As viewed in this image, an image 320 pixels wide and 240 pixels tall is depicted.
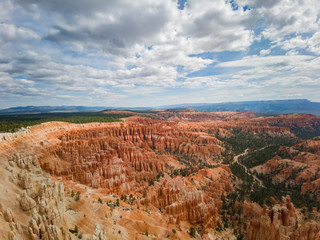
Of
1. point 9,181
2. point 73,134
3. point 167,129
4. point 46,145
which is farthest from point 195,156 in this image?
point 9,181

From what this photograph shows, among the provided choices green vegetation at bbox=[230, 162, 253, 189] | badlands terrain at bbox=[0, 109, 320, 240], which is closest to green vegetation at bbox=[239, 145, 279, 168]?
badlands terrain at bbox=[0, 109, 320, 240]

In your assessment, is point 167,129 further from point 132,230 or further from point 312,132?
point 312,132

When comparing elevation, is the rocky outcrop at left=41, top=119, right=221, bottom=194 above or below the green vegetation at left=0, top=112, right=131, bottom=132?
below

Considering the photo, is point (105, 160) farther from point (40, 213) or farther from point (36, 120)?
point (36, 120)

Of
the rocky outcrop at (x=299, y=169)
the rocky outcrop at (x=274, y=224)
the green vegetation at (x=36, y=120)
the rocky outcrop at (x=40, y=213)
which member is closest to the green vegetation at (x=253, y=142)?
the rocky outcrop at (x=299, y=169)

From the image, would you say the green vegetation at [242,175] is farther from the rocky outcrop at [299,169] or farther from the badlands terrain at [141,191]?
the rocky outcrop at [299,169]

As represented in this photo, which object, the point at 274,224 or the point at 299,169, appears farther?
the point at 299,169

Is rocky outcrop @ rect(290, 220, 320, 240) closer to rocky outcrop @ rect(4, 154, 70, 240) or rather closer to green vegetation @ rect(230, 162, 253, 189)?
green vegetation @ rect(230, 162, 253, 189)

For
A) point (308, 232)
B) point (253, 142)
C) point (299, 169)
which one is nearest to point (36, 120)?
point (308, 232)

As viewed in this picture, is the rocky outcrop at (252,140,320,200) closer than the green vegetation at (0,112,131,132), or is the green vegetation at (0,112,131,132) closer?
the rocky outcrop at (252,140,320,200)
